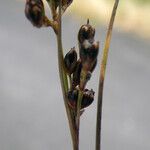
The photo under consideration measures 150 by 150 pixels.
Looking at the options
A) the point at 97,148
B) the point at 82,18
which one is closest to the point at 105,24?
the point at 82,18

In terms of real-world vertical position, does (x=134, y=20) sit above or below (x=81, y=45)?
below

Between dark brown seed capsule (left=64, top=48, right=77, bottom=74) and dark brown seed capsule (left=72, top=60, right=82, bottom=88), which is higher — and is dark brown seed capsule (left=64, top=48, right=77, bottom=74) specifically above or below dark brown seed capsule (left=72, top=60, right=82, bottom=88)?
above

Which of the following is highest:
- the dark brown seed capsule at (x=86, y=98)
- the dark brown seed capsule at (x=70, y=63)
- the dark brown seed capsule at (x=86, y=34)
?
the dark brown seed capsule at (x=86, y=34)

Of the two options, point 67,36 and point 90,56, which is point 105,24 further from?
point 90,56

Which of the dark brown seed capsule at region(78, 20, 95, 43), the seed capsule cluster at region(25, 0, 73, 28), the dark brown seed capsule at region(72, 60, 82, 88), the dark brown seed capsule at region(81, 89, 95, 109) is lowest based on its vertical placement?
the dark brown seed capsule at region(81, 89, 95, 109)
